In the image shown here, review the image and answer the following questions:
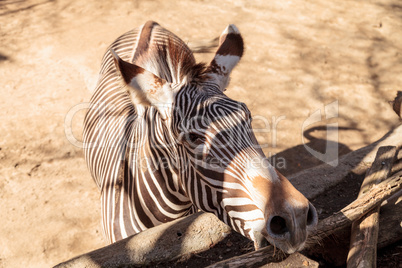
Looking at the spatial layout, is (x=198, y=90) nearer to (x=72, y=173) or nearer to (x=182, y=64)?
(x=182, y=64)

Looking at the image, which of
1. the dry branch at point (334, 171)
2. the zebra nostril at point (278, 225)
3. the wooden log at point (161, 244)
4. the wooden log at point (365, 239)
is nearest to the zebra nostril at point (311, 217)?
the zebra nostril at point (278, 225)

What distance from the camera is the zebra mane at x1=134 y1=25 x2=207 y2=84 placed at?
8.01ft

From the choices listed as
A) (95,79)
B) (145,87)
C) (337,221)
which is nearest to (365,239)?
(337,221)

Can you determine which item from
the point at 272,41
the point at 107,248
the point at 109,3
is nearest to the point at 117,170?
the point at 107,248

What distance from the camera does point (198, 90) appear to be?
7.63ft

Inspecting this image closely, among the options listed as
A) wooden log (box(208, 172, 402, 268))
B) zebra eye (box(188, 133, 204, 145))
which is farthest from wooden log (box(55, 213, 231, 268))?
zebra eye (box(188, 133, 204, 145))

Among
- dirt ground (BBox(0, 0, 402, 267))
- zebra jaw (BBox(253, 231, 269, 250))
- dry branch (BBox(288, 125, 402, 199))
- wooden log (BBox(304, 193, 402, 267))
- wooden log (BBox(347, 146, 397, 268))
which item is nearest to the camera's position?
zebra jaw (BBox(253, 231, 269, 250))

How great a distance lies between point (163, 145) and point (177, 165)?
0.54ft

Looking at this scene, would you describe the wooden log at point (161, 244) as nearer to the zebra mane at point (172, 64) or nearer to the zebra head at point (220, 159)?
the zebra head at point (220, 159)

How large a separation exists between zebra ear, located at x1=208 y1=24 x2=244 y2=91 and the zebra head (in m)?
0.09

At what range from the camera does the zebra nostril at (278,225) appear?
1.87 metres

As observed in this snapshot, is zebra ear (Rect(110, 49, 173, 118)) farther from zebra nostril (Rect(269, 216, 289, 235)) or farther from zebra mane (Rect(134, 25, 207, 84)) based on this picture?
zebra nostril (Rect(269, 216, 289, 235))

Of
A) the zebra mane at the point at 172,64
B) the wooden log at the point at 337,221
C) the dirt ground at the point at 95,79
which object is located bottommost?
the dirt ground at the point at 95,79

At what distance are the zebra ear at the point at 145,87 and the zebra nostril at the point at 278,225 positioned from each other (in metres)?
0.92
